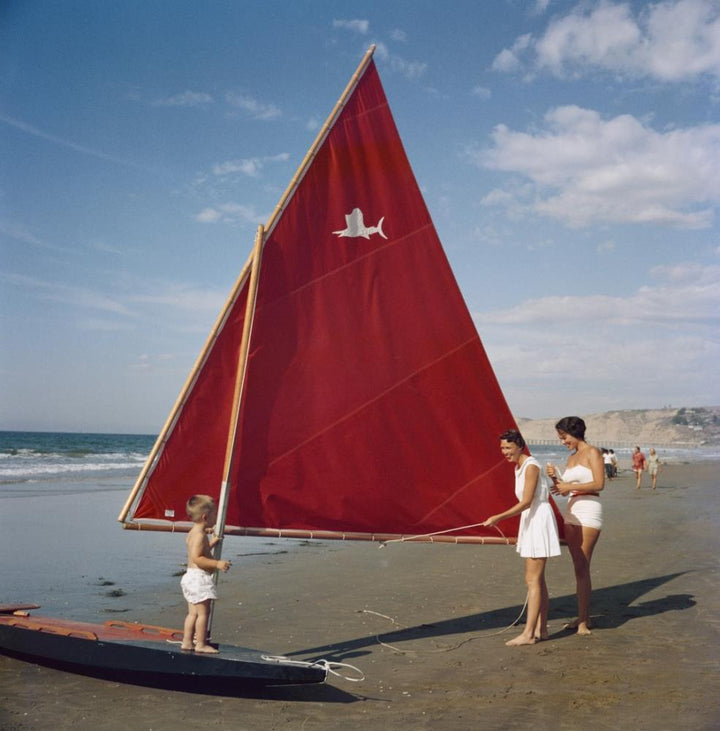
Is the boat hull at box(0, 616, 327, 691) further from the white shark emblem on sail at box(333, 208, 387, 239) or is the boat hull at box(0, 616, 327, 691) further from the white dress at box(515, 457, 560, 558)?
the white shark emblem on sail at box(333, 208, 387, 239)

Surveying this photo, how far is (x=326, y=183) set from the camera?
660cm

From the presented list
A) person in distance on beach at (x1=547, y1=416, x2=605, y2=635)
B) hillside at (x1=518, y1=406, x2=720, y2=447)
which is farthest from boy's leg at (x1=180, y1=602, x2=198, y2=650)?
hillside at (x1=518, y1=406, x2=720, y2=447)

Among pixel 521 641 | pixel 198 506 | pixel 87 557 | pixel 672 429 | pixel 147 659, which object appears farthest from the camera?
pixel 672 429

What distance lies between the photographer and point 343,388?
21.5 feet

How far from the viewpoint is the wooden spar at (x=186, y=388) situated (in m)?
5.88

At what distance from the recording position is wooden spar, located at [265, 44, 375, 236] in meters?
6.32

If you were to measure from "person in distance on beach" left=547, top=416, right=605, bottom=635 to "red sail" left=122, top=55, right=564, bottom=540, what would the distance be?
691 mm

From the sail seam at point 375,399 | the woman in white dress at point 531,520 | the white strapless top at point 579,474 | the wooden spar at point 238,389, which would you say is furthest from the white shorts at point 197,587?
the white strapless top at point 579,474

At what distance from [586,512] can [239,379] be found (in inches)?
139

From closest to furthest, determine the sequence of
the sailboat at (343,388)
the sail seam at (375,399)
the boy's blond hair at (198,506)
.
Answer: the boy's blond hair at (198,506) < the sailboat at (343,388) < the sail seam at (375,399)

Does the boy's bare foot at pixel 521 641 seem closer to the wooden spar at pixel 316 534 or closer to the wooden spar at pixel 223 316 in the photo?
the wooden spar at pixel 316 534

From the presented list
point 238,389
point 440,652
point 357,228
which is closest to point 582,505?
point 440,652

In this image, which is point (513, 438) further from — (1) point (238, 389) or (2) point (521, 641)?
(1) point (238, 389)

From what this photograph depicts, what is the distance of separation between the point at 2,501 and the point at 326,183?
16839 mm
